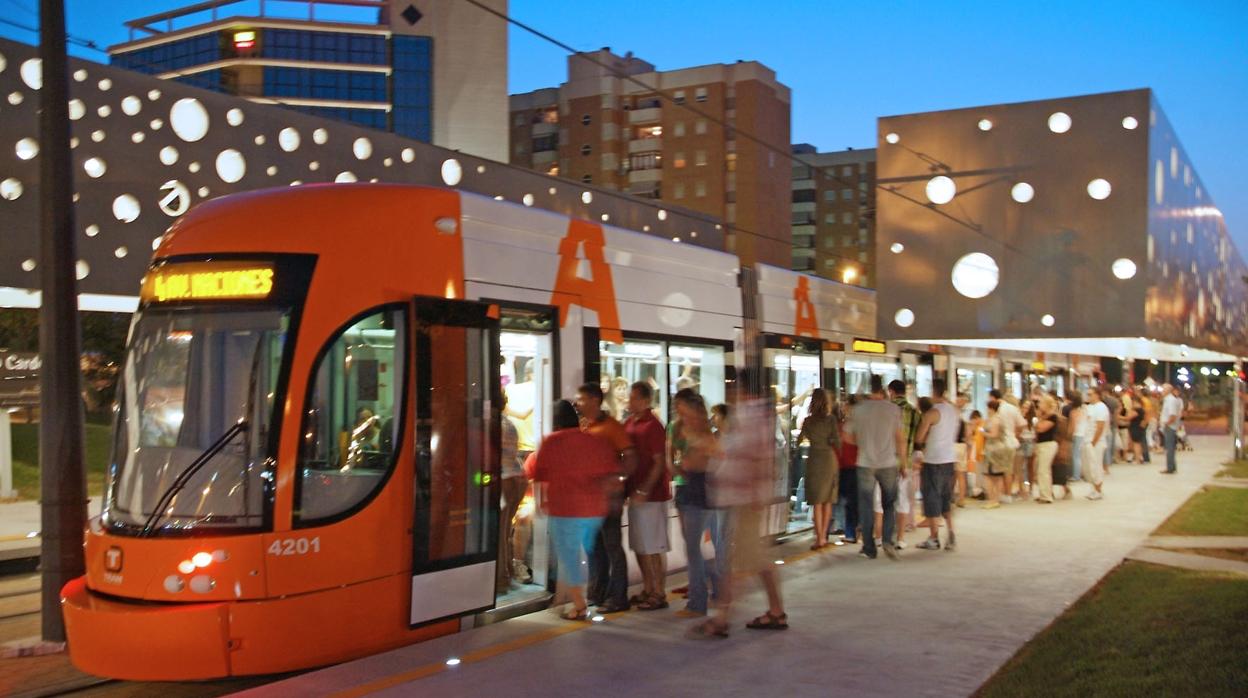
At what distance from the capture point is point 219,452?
673cm

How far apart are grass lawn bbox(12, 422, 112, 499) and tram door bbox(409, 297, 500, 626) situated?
13.9 metres

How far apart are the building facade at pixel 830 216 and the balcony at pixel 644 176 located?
1114 inches

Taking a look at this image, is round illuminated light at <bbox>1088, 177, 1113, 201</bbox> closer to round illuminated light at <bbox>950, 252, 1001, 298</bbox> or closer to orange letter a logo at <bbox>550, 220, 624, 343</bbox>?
round illuminated light at <bbox>950, 252, 1001, 298</bbox>

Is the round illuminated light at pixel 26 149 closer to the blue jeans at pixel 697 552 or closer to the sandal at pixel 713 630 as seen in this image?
the blue jeans at pixel 697 552

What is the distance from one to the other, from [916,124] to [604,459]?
A: 8405mm

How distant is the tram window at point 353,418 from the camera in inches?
270

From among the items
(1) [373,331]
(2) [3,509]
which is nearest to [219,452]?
(1) [373,331]

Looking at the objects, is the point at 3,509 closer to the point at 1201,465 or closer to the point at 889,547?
the point at 889,547

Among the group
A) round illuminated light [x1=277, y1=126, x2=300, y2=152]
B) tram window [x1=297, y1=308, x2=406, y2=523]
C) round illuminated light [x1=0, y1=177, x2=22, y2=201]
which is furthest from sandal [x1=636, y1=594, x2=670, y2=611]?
round illuminated light [x1=277, y1=126, x2=300, y2=152]

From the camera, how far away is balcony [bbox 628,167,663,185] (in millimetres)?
83188

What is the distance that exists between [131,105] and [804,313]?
9.68m

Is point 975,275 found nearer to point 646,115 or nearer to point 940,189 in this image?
point 940,189

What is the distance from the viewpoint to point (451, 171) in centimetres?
2211

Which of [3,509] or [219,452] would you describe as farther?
[3,509]
